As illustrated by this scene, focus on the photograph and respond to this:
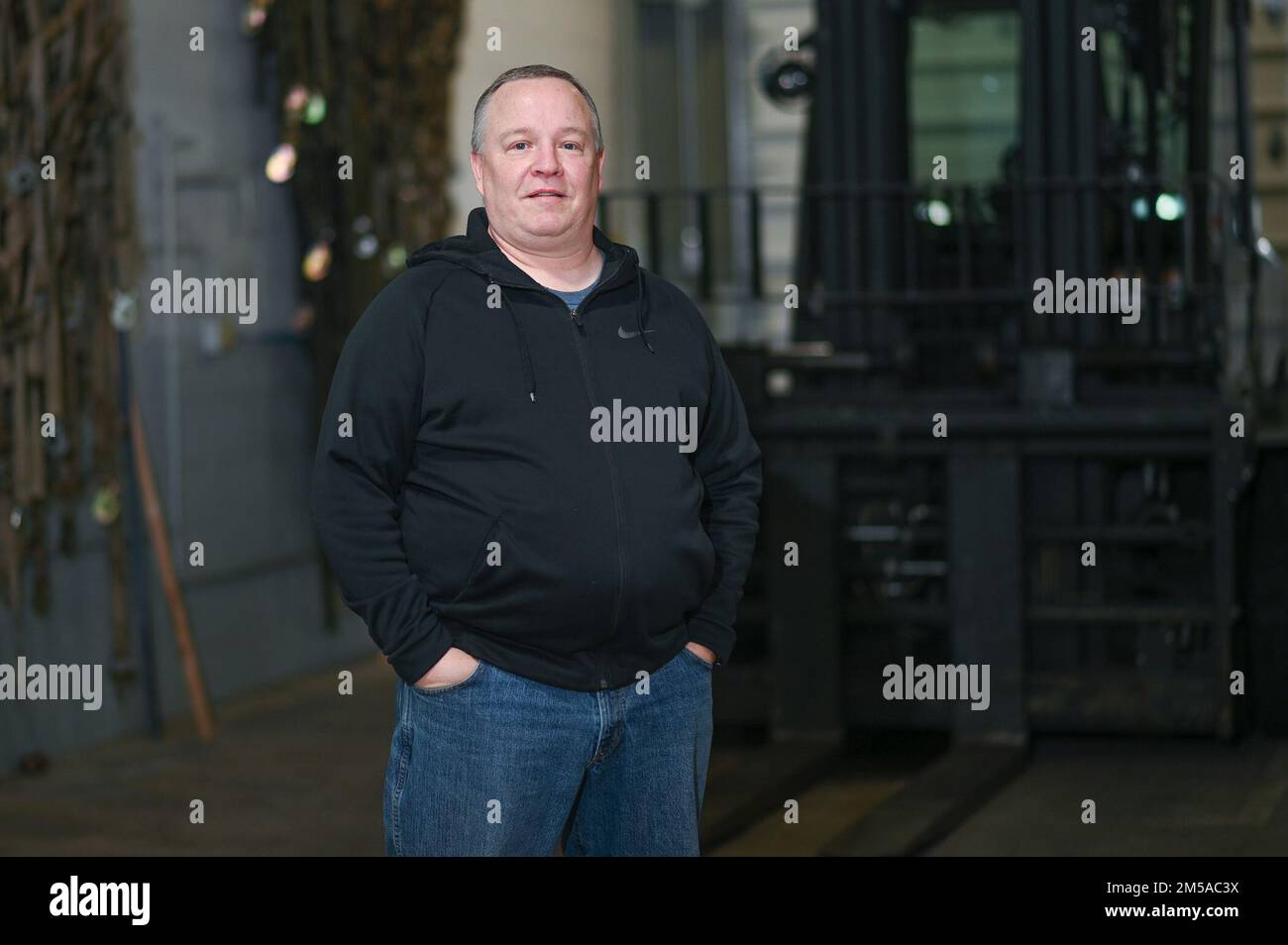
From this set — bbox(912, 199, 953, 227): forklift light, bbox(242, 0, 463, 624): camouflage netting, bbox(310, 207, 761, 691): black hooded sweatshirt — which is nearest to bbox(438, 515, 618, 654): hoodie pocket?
bbox(310, 207, 761, 691): black hooded sweatshirt

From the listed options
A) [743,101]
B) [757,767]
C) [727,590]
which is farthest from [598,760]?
[743,101]

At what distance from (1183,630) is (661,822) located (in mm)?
4627

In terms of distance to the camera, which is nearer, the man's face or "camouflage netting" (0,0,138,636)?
the man's face

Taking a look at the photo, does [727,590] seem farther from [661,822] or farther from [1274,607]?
[1274,607]

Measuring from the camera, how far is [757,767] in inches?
273

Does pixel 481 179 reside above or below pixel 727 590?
above

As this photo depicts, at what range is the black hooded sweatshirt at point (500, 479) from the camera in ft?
10.2

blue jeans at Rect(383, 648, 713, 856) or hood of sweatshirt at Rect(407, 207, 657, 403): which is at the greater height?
hood of sweatshirt at Rect(407, 207, 657, 403)
